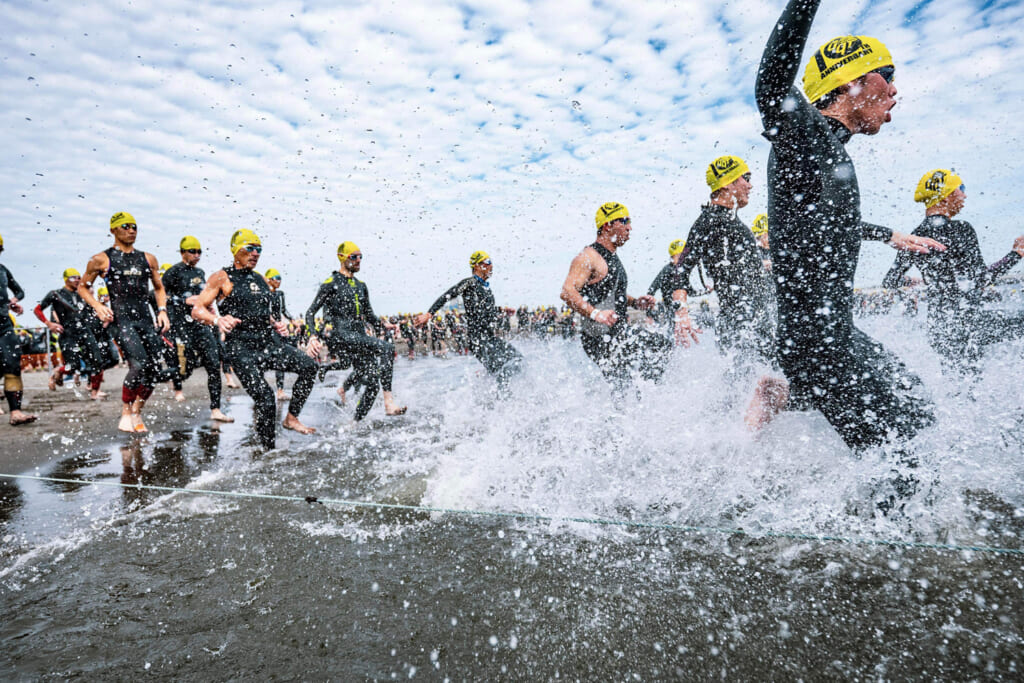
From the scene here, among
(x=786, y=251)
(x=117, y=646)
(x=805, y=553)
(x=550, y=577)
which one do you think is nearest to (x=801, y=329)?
(x=786, y=251)

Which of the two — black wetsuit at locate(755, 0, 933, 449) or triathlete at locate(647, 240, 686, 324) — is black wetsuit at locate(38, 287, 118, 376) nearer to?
triathlete at locate(647, 240, 686, 324)

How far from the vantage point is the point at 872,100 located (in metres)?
2.10

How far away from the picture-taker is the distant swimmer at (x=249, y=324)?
4348 mm

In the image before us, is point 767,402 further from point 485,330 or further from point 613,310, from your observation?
point 485,330

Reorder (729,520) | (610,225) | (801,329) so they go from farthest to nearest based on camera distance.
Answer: (610,225) → (729,520) → (801,329)

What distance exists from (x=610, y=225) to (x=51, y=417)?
301 inches

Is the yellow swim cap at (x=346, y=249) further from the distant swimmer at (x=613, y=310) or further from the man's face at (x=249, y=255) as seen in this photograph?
the distant swimmer at (x=613, y=310)

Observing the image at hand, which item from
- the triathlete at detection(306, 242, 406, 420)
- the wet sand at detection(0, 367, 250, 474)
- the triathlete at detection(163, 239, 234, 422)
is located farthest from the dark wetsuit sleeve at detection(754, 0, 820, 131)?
the triathlete at detection(163, 239, 234, 422)

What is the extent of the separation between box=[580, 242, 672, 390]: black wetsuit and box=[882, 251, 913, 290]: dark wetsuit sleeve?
2.12 meters

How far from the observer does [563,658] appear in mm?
1466

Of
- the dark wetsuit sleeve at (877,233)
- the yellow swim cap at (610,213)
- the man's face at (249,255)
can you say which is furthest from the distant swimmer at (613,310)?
the man's face at (249,255)

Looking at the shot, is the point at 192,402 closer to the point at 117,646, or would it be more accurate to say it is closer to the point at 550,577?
the point at 117,646

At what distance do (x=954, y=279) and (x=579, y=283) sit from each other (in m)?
3.09

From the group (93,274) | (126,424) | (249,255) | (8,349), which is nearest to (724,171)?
(249,255)
